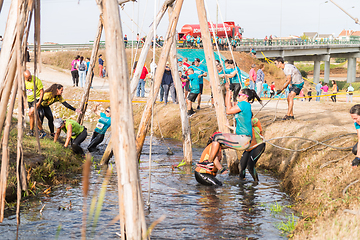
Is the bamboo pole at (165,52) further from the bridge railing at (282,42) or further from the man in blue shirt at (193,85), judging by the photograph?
the bridge railing at (282,42)

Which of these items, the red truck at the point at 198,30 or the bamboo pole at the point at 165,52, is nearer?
the bamboo pole at the point at 165,52

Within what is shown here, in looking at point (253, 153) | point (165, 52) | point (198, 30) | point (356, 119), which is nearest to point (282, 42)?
point (198, 30)

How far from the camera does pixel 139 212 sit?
280 centimetres

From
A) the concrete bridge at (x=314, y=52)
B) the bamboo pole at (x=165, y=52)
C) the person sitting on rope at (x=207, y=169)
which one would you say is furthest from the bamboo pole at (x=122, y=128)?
the concrete bridge at (x=314, y=52)

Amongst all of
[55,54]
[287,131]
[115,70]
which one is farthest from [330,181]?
[55,54]

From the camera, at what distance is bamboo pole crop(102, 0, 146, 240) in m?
2.71

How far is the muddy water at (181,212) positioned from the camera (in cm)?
566

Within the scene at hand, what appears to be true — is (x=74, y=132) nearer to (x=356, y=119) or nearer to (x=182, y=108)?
(x=182, y=108)

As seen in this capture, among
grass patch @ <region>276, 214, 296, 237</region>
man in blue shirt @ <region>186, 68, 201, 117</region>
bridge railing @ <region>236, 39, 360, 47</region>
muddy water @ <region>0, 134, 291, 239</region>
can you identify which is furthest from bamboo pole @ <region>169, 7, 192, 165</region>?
bridge railing @ <region>236, 39, 360, 47</region>

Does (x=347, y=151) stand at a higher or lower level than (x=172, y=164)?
higher

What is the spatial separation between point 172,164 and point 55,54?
3653 centimetres

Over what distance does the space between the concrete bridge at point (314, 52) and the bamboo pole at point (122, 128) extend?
165 ft

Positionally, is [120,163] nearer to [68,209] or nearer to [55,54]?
[68,209]

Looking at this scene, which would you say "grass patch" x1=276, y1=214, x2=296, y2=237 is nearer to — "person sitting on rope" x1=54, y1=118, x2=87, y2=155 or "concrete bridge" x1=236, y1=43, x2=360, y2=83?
"person sitting on rope" x1=54, y1=118, x2=87, y2=155
